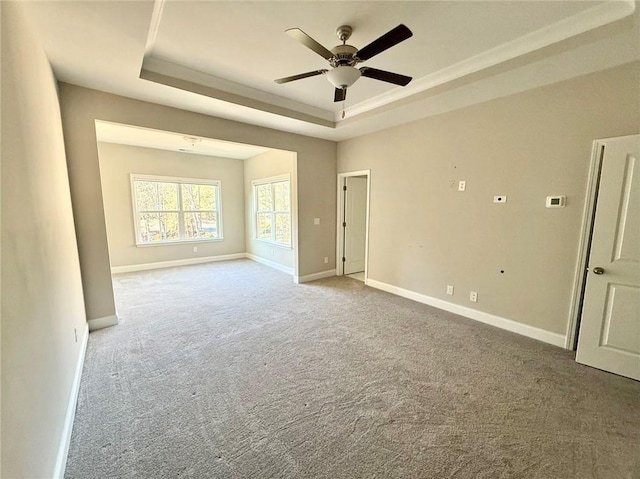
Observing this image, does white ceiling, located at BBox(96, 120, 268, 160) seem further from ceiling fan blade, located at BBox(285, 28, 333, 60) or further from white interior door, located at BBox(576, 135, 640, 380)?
white interior door, located at BBox(576, 135, 640, 380)

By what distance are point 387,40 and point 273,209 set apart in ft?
15.3

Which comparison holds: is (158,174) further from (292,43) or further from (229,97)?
(292,43)

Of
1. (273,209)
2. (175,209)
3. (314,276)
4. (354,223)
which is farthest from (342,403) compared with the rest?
(175,209)

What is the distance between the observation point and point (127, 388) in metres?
2.09

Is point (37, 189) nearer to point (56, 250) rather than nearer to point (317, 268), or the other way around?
point (56, 250)

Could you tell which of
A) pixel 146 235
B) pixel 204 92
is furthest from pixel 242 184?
pixel 204 92

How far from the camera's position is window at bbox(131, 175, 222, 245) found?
5.79 metres

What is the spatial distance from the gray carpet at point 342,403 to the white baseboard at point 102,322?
0.12 m

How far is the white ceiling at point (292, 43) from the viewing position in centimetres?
190

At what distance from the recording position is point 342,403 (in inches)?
76.5

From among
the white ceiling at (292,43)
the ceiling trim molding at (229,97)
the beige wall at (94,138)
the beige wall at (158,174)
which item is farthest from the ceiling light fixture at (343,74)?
the beige wall at (158,174)

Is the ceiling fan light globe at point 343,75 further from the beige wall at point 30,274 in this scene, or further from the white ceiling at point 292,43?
the beige wall at point 30,274

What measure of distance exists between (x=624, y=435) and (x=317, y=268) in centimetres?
409

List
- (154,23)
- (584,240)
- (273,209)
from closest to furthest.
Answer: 1. (154,23)
2. (584,240)
3. (273,209)
